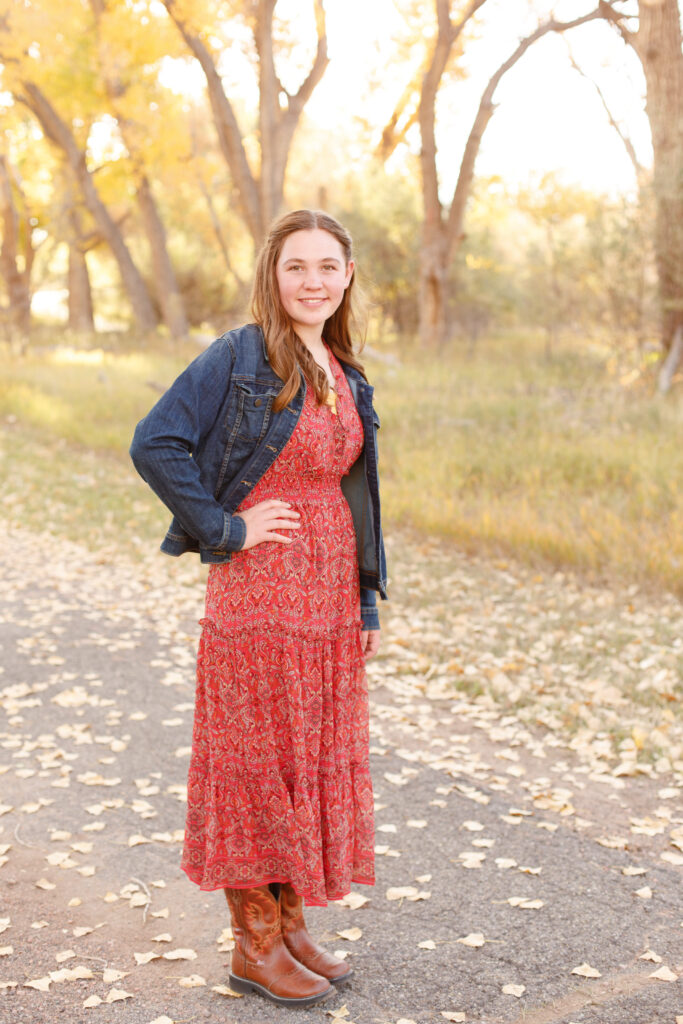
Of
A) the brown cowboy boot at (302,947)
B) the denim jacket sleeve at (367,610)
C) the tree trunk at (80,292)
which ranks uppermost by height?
the tree trunk at (80,292)

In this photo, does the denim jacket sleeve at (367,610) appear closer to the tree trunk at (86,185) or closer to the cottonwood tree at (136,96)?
the cottonwood tree at (136,96)

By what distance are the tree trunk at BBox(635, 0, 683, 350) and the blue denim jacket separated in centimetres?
1111

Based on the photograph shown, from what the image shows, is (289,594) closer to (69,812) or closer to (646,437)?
(69,812)

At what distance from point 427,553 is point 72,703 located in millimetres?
3906

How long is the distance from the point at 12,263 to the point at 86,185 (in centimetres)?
249

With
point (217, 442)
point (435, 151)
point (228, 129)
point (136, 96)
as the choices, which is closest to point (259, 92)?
point (228, 129)

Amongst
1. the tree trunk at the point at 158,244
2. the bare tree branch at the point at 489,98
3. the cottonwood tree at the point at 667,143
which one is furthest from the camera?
the tree trunk at the point at 158,244

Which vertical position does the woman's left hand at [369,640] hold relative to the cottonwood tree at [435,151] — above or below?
below

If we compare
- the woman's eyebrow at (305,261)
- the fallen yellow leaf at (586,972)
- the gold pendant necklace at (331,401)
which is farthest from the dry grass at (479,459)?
the woman's eyebrow at (305,261)

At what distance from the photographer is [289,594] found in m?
2.71

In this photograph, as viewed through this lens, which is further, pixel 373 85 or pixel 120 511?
→ pixel 373 85

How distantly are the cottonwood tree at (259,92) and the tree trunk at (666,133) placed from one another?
4895 millimetres

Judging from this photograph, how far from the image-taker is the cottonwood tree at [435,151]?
14.8 m

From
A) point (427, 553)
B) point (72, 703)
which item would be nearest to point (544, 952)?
point (72, 703)
